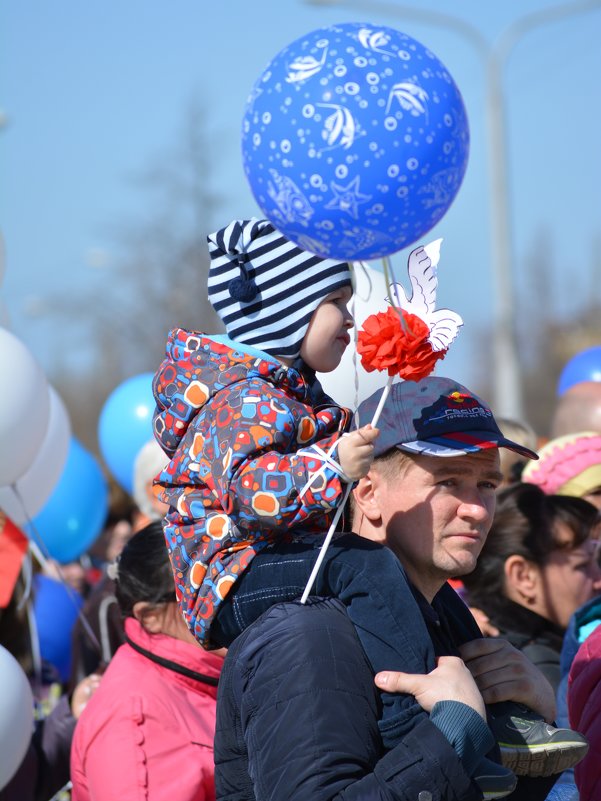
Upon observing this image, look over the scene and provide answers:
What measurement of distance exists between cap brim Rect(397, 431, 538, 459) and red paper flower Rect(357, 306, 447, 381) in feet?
0.62

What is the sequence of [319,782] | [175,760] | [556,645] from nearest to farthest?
[319,782] → [175,760] → [556,645]

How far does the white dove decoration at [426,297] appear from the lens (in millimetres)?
2463

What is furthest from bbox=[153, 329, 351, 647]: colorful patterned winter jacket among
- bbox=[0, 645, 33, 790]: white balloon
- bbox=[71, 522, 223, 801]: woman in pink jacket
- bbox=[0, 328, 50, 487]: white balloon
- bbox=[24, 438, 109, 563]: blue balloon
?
bbox=[24, 438, 109, 563]: blue balloon

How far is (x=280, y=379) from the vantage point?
2574 millimetres

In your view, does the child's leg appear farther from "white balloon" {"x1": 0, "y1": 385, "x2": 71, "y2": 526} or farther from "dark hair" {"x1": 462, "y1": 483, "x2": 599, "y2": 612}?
"white balloon" {"x1": 0, "y1": 385, "x2": 71, "y2": 526}

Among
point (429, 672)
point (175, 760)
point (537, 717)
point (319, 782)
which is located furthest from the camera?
point (175, 760)

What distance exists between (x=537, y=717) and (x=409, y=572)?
417mm

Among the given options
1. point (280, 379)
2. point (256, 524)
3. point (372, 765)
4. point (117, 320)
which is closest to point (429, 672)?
point (372, 765)

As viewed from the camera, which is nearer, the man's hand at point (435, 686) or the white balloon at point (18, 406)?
the man's hand at point (435, 686)

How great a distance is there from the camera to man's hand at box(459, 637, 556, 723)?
8.06ft

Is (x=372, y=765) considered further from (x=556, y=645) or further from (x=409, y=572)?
(x=556, y=645)

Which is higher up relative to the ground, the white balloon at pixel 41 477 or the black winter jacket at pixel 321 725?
the black winter jacket at pixel 321 725

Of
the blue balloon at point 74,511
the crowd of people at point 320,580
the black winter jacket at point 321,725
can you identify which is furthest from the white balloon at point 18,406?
the blue balloon at point 74,511

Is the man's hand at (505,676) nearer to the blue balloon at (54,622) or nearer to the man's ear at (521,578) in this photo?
the man's ear at (521,578)
